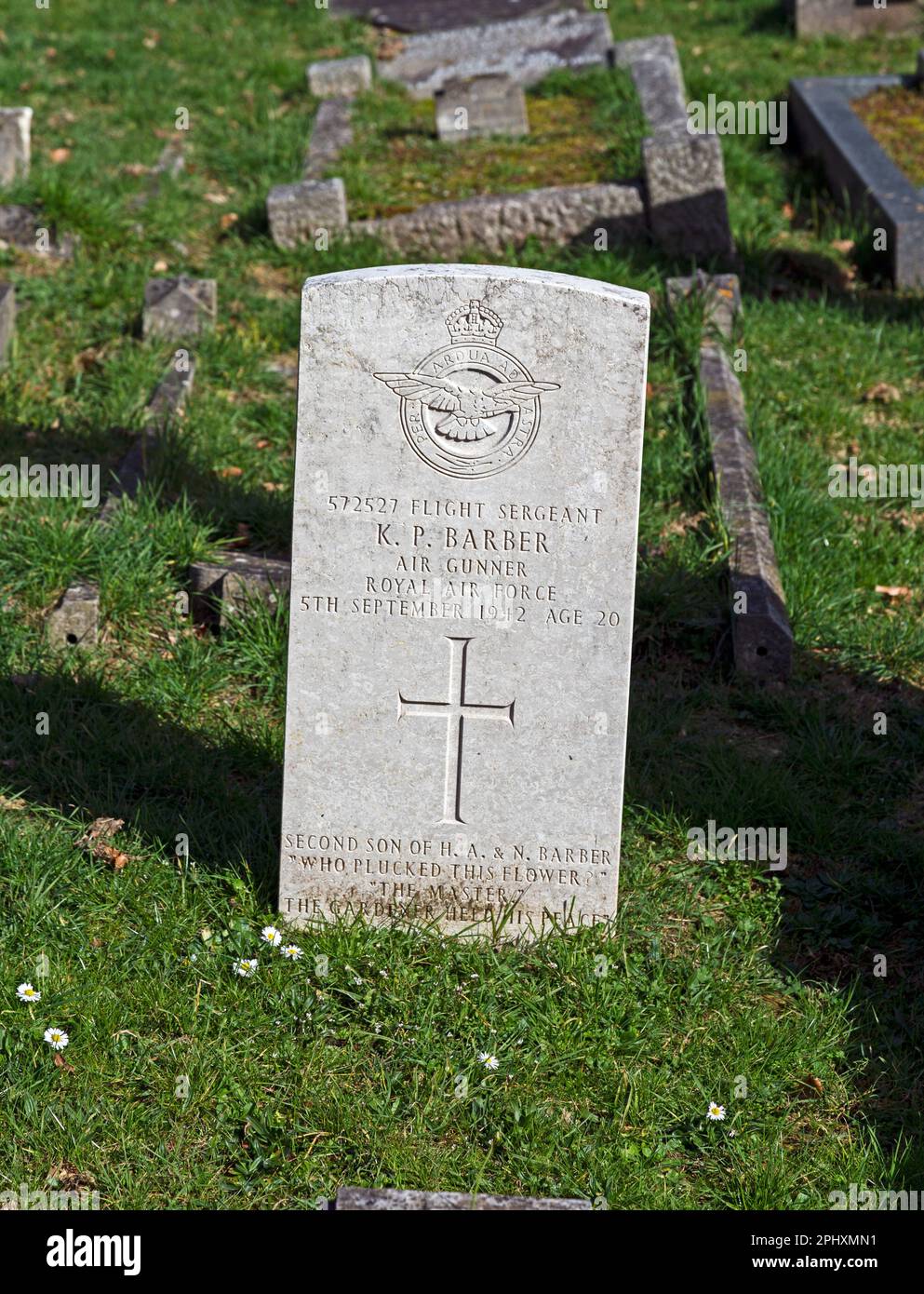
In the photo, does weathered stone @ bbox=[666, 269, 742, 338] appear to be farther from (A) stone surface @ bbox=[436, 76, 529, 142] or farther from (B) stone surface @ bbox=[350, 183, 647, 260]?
(A) stone surface @ bbox=[436, 76, 529, 142]

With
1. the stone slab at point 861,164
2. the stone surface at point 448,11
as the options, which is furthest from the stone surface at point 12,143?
the stone surface at point 448,11

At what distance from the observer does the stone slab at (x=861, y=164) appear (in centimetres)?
737

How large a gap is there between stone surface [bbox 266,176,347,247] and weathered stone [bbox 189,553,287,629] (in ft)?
10.8

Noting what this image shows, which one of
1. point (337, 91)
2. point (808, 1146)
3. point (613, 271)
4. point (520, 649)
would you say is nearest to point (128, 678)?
point (520, 649)

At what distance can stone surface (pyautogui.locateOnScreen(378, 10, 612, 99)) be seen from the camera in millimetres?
10523

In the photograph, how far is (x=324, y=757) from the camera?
345 cm

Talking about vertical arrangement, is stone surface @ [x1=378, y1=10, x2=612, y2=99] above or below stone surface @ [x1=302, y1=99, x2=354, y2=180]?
above

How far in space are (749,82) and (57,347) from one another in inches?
258

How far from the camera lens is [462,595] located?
335 cm

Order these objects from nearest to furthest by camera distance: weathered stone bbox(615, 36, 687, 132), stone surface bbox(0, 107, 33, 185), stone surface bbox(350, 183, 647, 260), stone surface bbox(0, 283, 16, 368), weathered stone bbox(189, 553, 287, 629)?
weathered stone bbox(189, 553, 287, 629)
stone surface bbox(0, 283, 16, 368)
stone surface bbox(350, 183, 647, 260)
stone surface bbox(0, 107, 33, 185)
weathered stone bbox(615, 36, 687, 132)

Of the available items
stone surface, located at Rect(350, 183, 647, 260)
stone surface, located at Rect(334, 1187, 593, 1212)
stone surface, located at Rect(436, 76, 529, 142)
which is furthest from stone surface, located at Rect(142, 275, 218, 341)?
stone surface, located at Rect(334, 1187, 593, 1212)

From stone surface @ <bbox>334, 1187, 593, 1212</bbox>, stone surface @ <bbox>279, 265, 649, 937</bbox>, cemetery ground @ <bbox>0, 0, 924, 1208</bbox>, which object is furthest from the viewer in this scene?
stone surface @ <bbox>279, 265, 649, 937</bbox>

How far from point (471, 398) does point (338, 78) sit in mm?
8030

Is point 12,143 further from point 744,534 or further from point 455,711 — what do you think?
point 455,711
